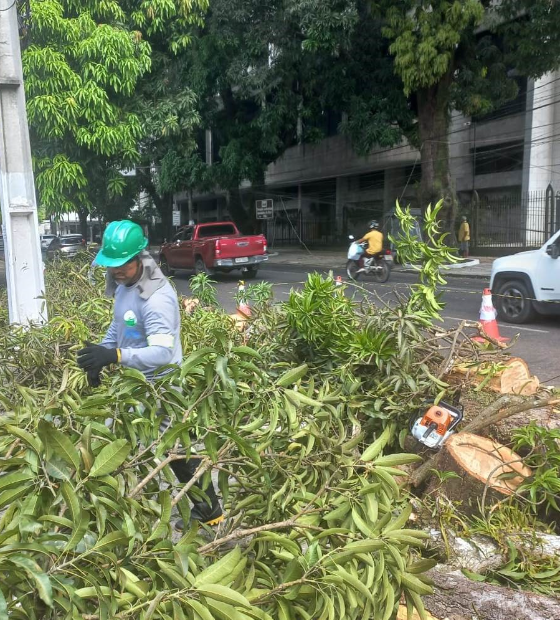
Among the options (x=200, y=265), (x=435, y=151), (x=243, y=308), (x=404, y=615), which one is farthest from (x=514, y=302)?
(x=435, y=151)

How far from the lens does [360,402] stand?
12.4 ft

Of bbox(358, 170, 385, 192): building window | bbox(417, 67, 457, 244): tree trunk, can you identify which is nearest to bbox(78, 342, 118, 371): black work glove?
bbox(417, 67, 457, 244): tree trunk

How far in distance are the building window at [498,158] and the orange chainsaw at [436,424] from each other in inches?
919

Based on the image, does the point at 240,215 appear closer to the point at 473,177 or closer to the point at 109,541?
the point at 473,177

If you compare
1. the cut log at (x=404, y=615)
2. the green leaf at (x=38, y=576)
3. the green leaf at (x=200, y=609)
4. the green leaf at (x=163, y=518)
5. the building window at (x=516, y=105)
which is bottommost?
the cut log at (x=404, y=615)

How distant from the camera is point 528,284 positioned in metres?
9.62

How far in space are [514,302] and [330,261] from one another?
53.7 ft

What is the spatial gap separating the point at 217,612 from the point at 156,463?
0.64 m

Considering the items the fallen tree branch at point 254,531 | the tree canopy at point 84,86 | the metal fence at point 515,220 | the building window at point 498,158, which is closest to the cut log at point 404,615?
the fallen tree branch at point 254,531

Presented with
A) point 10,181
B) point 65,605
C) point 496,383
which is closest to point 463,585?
point 65,605

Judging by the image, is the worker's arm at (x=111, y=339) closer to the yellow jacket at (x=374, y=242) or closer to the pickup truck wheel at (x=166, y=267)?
the yellow jacket at (x=374, y=242)

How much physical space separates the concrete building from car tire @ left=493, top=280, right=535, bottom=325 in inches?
459

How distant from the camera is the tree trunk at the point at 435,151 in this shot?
65.0 ft

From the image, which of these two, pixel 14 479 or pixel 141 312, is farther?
pixel 141 312
